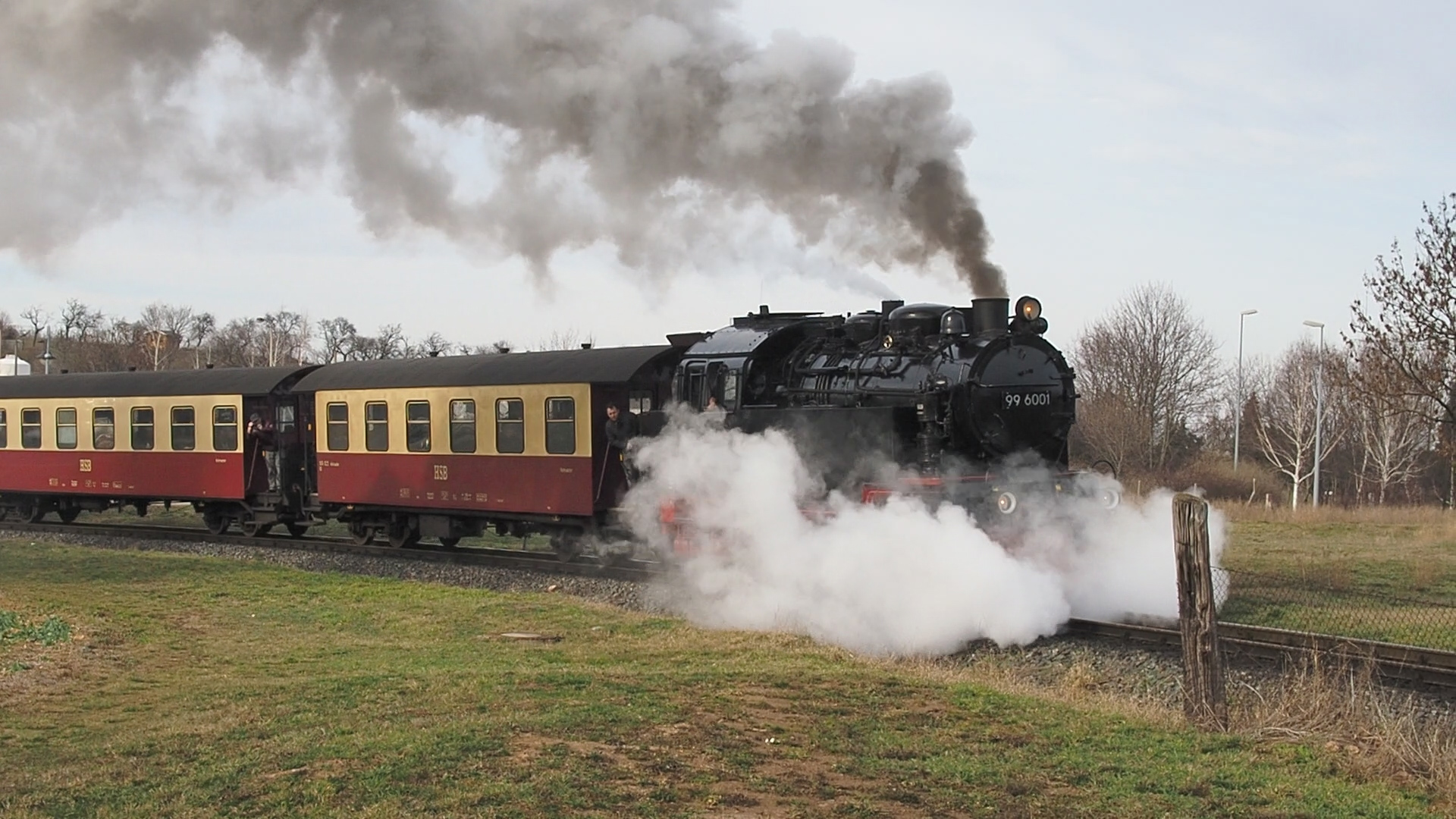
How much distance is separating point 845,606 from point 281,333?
79.8 metres

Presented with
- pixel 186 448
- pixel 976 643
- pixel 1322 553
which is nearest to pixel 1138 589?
pixel 976 643

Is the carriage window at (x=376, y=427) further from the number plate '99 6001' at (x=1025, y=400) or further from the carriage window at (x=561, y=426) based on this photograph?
the number plate '99 6001' at (x=1025, y=400)

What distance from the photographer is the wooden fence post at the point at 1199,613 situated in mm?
8578

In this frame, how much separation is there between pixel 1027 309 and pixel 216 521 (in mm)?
17460

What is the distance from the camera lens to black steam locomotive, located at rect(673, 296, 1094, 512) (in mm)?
13891

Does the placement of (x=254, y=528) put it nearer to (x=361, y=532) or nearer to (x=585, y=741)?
(x=361, y=532)

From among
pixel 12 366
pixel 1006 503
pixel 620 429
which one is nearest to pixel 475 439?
pixel 620 429

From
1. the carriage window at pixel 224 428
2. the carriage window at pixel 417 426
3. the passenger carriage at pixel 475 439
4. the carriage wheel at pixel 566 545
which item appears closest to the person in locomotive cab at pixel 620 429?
the passenger carriage at pixel 475 439

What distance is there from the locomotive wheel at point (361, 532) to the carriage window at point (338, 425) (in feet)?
4.81

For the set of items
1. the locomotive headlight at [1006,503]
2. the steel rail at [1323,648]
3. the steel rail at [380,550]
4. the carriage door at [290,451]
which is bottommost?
the steel rail at [1323,648]

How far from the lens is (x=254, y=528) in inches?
964

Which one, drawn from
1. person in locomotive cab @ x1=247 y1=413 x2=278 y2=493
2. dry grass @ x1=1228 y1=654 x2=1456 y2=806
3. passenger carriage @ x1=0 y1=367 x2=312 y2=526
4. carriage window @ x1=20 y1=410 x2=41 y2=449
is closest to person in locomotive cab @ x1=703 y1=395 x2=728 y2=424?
dry grass @ x1=1228 y1=654 x2=1456 y2=806

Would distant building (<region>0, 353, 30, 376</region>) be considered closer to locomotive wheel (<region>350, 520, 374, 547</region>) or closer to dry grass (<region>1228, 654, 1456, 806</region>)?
locomotive wheel (<region>350, 520, 374, 547</region>)

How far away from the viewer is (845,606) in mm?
12961
